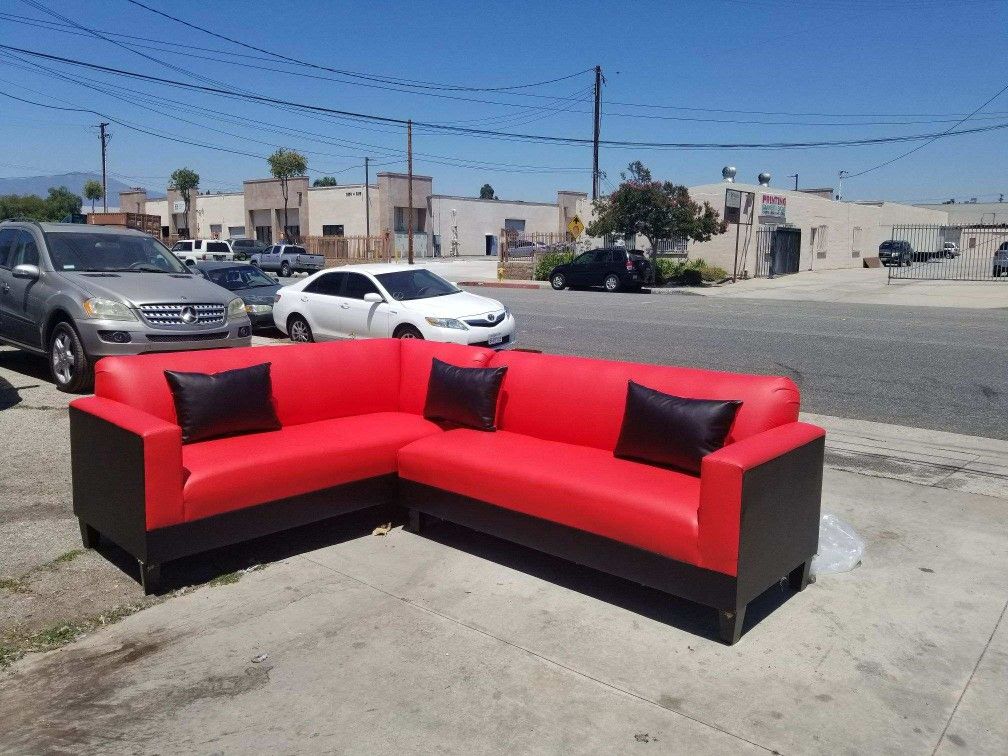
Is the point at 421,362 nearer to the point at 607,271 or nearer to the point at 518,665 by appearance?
the point at 518,665

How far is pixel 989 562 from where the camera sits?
4.92 metres

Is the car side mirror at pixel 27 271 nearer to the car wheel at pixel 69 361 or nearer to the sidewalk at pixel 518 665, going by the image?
the car wheel at pixel 69 361

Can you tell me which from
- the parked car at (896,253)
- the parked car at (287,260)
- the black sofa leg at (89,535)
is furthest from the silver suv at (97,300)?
the parked car at (896,253)

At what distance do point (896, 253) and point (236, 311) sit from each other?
4957cm

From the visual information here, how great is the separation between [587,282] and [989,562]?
1090 inches

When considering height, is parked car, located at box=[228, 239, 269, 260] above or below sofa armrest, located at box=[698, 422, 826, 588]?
above

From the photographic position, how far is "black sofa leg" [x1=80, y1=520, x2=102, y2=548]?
16.6 ft

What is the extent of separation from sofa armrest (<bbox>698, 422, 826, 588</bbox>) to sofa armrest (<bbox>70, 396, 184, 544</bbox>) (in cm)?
267

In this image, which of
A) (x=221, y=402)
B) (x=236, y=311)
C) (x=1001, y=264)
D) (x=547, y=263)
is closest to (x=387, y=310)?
(x=236, y=311)

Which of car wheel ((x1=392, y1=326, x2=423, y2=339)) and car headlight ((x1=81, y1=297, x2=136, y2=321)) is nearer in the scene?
car headlight ((x1=81, y1=297, x2=136, y2=321))

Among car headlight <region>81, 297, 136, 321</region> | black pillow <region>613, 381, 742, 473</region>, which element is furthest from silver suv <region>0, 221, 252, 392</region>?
black pillow <region>613, 381, 742, 473</region>

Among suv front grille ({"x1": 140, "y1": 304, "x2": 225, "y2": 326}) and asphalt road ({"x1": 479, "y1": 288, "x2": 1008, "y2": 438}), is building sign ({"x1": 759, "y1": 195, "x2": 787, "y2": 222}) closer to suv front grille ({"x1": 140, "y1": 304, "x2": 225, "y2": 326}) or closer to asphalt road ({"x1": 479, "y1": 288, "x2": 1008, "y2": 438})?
asphalt road ({"x1": 479, "y1": 288, "x2": 1008, "y2": 438})

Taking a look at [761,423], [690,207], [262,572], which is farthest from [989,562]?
[690,207]

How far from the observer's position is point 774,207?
4184 centimetres
